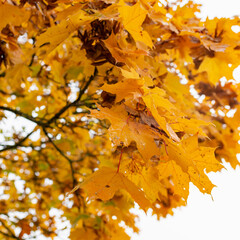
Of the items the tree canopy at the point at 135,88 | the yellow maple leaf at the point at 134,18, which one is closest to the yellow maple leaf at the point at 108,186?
the tree canopy at the point at 135,88

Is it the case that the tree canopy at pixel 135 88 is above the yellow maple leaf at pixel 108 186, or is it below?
above

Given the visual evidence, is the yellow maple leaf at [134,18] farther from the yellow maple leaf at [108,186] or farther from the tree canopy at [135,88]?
the yellow maple leaf at [108,186]

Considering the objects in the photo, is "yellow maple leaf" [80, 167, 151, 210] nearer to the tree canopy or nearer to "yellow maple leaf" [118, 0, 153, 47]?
the tree canopy

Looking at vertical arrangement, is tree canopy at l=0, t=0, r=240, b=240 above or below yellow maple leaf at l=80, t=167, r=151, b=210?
above

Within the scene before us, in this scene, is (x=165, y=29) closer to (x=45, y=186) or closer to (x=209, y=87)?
(x=209, y=87)

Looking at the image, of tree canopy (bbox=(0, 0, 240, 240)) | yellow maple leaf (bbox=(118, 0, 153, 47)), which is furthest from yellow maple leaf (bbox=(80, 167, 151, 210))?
yellow maple leaf (bbox=(118, 0, 153, 47))

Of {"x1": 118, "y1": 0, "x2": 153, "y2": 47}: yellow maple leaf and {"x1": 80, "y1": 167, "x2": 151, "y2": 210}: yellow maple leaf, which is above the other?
{"x1": 118, "y1": 0, "x2": 153, "y2": 47}: yellow maple leaf

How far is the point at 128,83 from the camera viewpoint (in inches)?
38.2

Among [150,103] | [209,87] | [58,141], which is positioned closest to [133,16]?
[150,103]

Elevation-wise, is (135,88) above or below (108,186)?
above

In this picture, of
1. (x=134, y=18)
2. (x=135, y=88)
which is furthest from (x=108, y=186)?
(x=134, y=18)

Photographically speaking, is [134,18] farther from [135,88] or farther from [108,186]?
[108,186]

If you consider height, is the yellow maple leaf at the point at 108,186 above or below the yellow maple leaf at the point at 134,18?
below

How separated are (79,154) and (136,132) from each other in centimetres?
281
